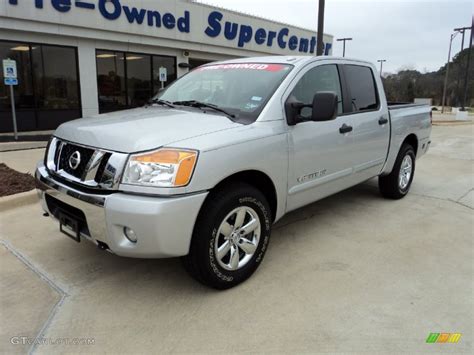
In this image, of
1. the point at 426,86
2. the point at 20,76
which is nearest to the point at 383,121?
the point at 20,76

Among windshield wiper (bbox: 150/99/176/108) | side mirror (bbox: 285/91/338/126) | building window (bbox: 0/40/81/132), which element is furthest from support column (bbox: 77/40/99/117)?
side mirror (bbox: 285/91/338/126)

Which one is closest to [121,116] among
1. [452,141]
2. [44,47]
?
[44,47]

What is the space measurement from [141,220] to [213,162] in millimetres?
626

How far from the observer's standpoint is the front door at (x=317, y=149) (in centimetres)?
349

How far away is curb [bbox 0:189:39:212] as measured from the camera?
478 cm

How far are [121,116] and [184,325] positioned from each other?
72.7 inches

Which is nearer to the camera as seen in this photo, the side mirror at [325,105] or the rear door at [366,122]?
the side mirror at [325,105]

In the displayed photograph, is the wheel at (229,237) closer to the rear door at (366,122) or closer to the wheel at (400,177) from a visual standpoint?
the rear door at (366,122)

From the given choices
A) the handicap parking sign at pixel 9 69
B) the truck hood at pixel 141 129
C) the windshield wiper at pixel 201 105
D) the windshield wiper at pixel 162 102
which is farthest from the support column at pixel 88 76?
the truck hood at pixel 141 129

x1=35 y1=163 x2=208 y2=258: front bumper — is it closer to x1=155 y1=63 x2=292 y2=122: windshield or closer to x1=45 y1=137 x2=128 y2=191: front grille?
x1=45 y1=137 x2=128 y2=191: front grille

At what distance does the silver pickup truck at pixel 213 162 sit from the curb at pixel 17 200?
1821 mm

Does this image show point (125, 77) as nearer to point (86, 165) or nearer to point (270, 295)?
point (86, 165)

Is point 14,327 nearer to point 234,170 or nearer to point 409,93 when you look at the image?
point 234,170

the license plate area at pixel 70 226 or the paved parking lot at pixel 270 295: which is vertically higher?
the license plate area at pixel 70 226
